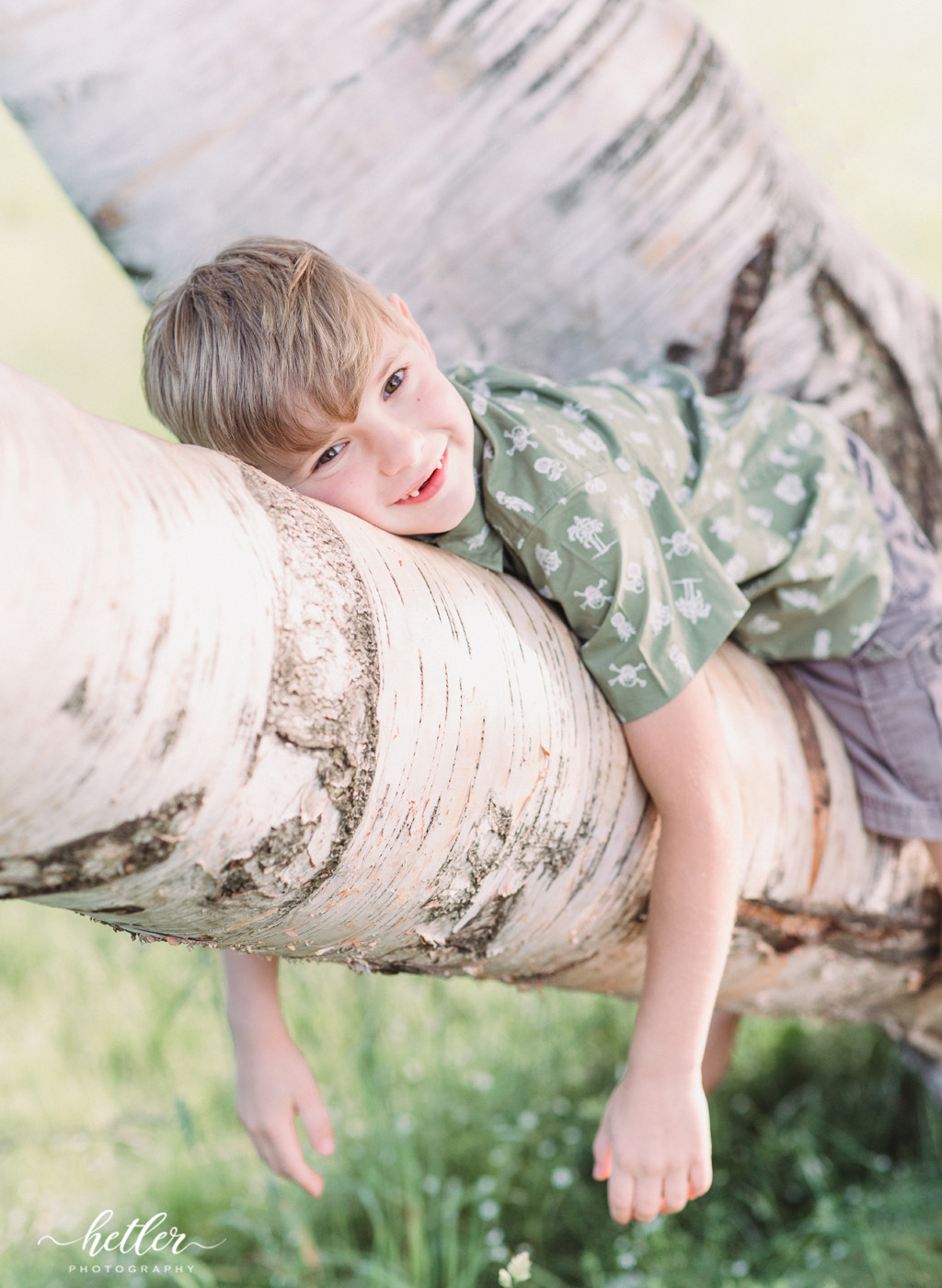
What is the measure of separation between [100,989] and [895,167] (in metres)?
4.64

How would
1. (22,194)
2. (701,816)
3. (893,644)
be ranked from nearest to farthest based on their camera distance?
(701,816) → (893,644) → (22,194)

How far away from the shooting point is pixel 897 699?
130 centimetres

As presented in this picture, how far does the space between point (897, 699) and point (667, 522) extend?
0.46 metres

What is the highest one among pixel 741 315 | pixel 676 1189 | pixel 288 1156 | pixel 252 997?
pixel 741 315

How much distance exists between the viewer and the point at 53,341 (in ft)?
17.4

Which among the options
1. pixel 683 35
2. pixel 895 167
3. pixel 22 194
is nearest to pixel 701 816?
pixel 683 35

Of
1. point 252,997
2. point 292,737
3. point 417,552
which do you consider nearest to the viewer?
point 292,737

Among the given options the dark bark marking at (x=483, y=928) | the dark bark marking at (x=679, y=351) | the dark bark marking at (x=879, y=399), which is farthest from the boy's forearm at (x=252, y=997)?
the dark bark marking at (x=879, y=399)

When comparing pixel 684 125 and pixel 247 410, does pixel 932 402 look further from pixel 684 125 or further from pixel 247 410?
pixel 247 410

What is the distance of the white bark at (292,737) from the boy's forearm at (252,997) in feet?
A: 1.04

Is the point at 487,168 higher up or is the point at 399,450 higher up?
the point at 487,168

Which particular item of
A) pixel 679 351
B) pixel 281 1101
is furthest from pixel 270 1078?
pixel 679 351

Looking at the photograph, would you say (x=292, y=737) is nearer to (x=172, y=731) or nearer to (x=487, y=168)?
(x=172, y=731)

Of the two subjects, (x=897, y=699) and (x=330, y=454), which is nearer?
(x=330, y=454)
